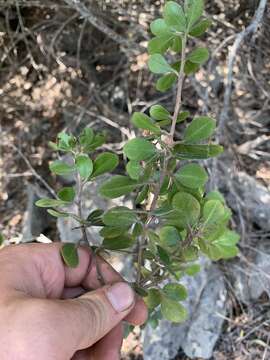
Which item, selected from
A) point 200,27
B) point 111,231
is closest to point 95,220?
point 111,231

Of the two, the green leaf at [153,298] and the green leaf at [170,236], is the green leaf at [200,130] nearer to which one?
the green leaf at [170,236]

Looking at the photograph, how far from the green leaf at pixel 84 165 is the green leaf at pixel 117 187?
0.05 metres

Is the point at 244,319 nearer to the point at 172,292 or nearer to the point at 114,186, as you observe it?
the point at 172,292

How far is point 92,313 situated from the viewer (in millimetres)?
1098

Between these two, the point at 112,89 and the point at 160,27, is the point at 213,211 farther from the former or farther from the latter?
the point at 112,89

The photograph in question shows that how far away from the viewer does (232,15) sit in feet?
6.52

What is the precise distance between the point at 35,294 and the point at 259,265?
3.72ft

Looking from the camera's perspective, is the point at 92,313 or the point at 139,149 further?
the point at 92,313

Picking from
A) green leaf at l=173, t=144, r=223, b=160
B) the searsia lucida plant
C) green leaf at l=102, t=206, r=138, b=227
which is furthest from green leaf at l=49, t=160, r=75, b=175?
green leaf at l=173, t=144, r=223, b=160

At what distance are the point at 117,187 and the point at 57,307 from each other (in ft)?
0.90

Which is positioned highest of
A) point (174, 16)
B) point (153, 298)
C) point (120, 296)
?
point (174, 16)

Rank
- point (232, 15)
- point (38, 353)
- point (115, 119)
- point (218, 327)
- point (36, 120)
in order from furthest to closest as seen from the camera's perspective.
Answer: point (36, 120), point (115, 119), point (218, 327), point (232, 15), point (38, 353)

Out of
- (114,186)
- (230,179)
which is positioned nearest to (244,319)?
(230,179)

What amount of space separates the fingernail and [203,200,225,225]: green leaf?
0.26 metres
